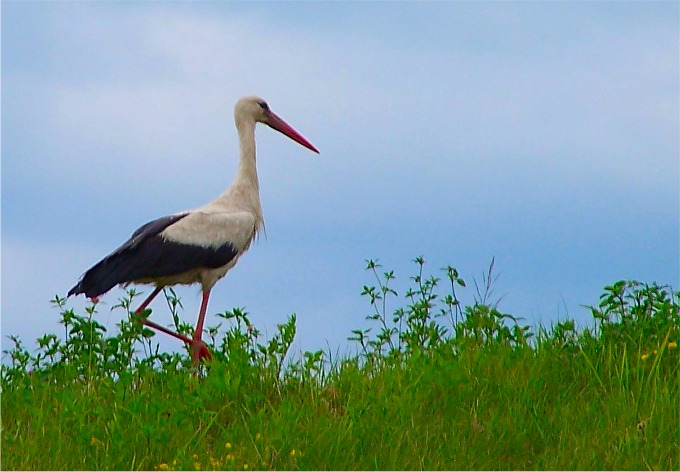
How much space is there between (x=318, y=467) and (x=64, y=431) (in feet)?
5.76

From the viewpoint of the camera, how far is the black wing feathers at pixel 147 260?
9141mm

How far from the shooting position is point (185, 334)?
8.90 metres

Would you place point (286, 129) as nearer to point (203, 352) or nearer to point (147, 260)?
point (147, 260)

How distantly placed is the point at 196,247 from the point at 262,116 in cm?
199

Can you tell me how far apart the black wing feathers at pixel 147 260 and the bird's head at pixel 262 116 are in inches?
60.6

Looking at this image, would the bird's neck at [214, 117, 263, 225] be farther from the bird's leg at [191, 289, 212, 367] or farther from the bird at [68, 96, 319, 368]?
the bird's leg at [191, 289, 212, 367]

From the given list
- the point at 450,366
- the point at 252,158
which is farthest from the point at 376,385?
the point at 252,158

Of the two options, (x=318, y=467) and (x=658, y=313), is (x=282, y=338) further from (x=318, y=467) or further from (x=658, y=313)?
(x=658, y=313)

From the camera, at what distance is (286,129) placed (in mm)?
11047

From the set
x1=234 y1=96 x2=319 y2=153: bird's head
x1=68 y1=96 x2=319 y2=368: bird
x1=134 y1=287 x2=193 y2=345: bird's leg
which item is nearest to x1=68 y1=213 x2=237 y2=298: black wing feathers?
x1=68 y1=96 x2=319 y2=368: bird

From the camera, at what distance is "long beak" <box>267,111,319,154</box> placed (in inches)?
432

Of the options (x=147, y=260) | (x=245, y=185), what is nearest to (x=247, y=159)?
(x=245, y=185)

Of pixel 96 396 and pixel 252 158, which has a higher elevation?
pixel 252 158

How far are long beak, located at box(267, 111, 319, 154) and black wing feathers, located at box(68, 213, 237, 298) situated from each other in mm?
1798
